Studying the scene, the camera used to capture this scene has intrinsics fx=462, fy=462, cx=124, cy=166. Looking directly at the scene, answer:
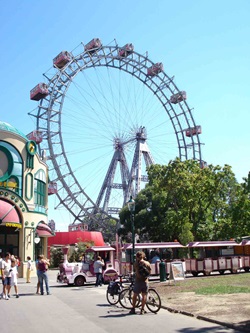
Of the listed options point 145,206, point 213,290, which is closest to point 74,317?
point 213,290

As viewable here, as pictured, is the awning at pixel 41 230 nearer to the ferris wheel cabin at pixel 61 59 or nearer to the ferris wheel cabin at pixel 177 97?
the ferris wheel cabin at pixel 61 59

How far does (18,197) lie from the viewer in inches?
1401

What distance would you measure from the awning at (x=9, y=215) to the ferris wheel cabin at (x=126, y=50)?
98.3 ft

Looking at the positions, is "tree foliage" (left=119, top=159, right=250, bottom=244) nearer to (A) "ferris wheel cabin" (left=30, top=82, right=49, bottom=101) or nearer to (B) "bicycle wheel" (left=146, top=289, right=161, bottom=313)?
(A) "ferris wheel cabin" (left=30, top=82, right=49, bottom=101)

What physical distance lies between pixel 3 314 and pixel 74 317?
229 centimetres

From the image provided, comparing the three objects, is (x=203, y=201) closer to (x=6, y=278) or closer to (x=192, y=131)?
(x=192, y=131)

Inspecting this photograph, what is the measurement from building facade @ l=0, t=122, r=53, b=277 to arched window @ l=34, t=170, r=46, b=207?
0.40 metres

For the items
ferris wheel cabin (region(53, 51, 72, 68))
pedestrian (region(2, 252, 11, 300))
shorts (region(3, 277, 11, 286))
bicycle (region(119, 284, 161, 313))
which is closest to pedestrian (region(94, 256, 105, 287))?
pedestrian (region(2, 252, 11, 300))

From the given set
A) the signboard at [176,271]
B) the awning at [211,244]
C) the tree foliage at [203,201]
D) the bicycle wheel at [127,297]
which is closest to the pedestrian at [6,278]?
the bicycle wheel at [127,297]

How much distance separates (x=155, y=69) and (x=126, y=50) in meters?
5.33

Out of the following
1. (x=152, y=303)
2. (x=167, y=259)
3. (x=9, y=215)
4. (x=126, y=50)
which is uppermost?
(x=126, y=50)

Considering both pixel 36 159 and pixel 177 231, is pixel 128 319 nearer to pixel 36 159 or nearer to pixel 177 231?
pixel 36 159

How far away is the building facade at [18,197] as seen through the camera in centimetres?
3494

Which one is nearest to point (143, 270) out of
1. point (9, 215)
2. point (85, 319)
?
point (85, 319)
